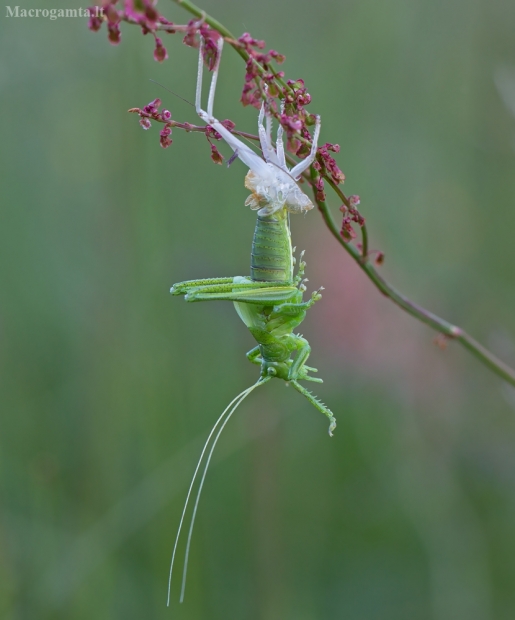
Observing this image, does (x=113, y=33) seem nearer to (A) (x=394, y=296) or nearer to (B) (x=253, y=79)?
(B) (x=253, y=79)

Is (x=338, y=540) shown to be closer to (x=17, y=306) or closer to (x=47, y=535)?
(x=47, y=535)

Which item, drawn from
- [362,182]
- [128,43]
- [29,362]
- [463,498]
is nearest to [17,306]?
[29,362]

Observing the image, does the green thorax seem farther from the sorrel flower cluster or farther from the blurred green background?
the blurred green background

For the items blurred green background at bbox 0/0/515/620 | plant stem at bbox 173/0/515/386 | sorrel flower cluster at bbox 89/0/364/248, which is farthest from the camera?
blurred green background at bbox 0/0/515/620

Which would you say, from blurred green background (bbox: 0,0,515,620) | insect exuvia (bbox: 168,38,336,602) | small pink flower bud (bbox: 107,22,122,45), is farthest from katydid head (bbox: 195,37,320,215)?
blurred green background (bbox: 0,0,515,620)

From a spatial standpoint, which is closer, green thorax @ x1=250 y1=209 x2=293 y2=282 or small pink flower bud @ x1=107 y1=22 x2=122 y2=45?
small pink flower bud @ x1=107 y1=22 x2=122 y2=45

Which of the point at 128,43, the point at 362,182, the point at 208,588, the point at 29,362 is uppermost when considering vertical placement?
the point at 128,43

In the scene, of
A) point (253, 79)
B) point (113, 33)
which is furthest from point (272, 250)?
point (113, 33)
